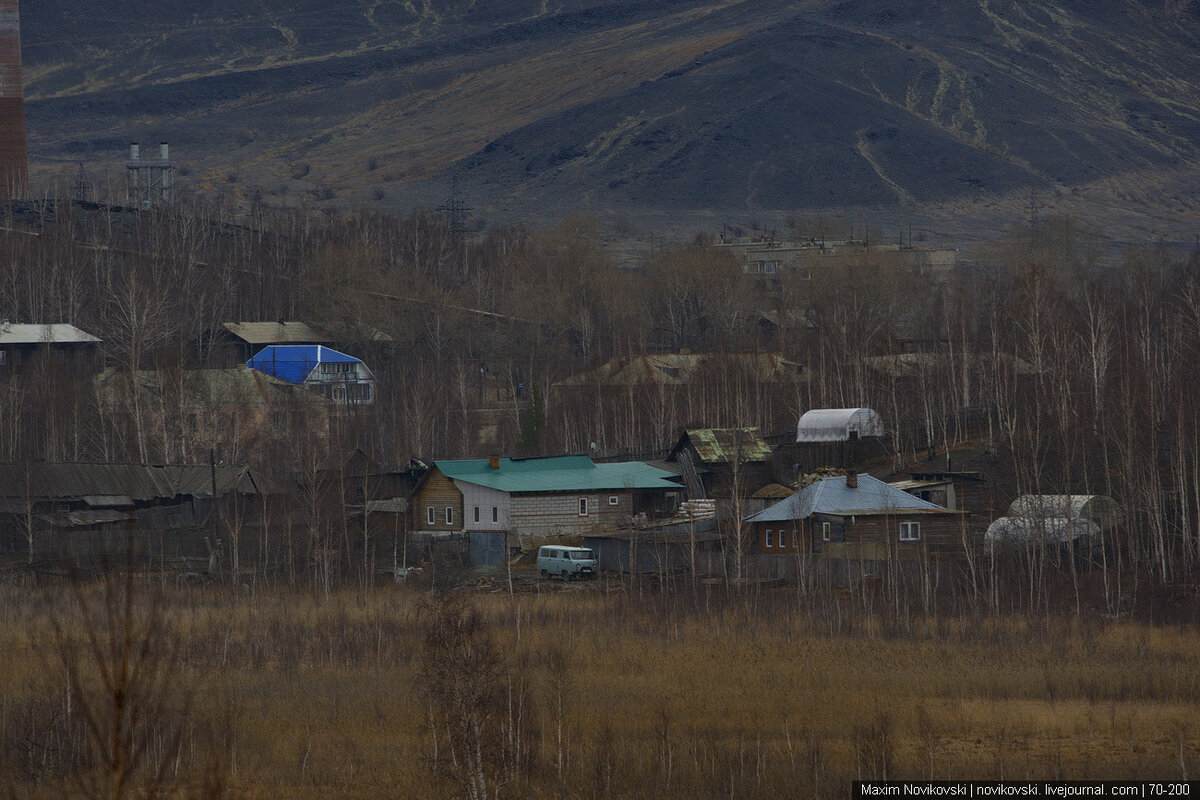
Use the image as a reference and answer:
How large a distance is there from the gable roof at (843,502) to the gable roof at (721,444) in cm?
725

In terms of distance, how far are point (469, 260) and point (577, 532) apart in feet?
200

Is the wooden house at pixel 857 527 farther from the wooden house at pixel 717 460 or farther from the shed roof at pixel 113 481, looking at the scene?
the shed roof at pixel 113 481

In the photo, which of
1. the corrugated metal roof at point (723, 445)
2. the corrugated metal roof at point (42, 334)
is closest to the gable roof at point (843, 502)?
the corrugated metal roof at point (723, 445)

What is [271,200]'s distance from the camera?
181750 millimetres

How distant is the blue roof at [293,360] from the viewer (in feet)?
214

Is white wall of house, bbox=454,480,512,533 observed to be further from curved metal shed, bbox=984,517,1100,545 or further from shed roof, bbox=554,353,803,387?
shed roof, bbox=554,353,803,387

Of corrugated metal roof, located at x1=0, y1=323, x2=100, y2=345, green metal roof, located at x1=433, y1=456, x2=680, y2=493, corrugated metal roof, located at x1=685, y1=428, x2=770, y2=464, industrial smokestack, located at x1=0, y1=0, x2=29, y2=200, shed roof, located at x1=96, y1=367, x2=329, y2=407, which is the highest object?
industrial smokestack, located at x1=0, y1=0, x2=29, y2=200

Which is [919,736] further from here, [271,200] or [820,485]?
[271,200]

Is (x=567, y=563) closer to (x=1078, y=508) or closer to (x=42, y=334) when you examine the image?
(x=1078, y=508)

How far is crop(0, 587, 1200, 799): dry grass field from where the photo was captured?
18.4 m

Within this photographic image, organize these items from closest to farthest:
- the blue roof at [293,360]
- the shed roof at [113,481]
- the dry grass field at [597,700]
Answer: the dry grass field at [597,700] → the shed roof at [113,481] → the blue roof at [293,360]

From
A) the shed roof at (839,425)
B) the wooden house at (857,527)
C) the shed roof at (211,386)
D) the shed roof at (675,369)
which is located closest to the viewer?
the wooden house at (857,527)

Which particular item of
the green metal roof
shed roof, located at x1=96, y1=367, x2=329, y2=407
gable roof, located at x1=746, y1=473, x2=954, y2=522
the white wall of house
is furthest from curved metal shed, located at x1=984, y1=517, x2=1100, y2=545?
shed roof, located at x1=96, y1=367, x2=329, y2=407

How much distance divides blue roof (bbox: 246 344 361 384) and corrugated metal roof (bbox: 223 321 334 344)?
85.9 inches
